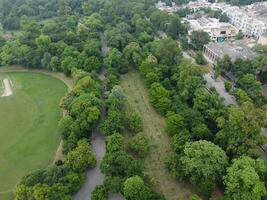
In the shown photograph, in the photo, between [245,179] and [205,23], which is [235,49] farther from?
[245,179]

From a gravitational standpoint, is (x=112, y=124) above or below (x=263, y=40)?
below

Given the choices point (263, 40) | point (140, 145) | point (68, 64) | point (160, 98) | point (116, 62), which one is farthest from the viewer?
point (263, 40)

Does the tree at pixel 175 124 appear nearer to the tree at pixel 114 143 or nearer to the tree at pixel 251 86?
the tree at pixel 114 143

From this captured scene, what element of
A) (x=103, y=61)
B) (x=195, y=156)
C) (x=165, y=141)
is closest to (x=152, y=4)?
(x=103, y=61)

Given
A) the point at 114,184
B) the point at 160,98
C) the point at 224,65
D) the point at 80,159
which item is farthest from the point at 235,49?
the point at 114,184

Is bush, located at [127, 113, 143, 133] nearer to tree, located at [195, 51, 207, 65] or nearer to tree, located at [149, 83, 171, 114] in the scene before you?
tree, located at [149, 83, 171, 114]

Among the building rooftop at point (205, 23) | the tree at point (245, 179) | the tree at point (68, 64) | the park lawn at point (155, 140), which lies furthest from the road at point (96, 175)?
the building rooftop at point (205, 23)

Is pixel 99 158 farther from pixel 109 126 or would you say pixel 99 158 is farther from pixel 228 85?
pixel 228 85
